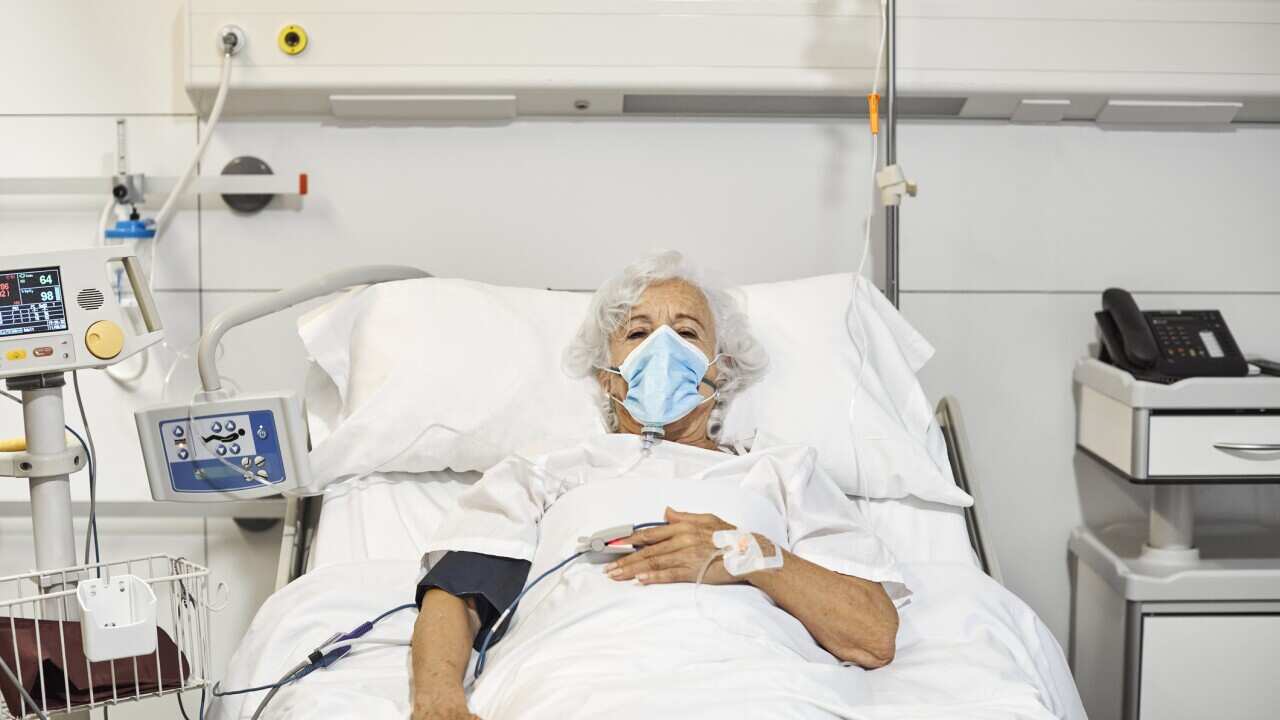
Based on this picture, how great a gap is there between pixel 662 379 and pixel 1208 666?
1.22m

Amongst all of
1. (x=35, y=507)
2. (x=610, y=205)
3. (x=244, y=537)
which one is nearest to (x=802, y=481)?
(x=610, y=205)

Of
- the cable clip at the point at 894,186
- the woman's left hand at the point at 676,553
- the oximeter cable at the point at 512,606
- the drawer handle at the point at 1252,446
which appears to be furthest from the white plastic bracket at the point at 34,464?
the drawer handle at the point at 1252,446

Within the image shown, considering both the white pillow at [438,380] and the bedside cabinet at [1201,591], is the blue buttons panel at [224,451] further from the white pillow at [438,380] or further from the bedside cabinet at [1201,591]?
the bedside cabinet at [1201,591]

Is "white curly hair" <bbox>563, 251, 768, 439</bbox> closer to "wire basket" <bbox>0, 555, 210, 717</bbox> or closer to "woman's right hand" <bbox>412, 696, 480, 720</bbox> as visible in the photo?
"woman's right hand" <bbox>412, 696, 480, 720</bbox>

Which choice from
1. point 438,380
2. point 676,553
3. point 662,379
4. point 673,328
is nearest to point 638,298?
point 673,328

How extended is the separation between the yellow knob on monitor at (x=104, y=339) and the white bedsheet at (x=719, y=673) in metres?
0.48

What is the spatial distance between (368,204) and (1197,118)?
1.81 meters

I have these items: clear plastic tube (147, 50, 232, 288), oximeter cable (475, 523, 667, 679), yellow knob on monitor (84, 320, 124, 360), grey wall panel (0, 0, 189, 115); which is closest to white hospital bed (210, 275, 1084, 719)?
oximeter cable (475, 523, 667, 679)

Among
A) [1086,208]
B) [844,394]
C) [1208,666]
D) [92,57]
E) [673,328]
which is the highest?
[92,57]

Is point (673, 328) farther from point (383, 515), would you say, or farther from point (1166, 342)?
point (1166, 342)

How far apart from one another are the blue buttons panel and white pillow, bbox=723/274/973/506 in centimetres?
81

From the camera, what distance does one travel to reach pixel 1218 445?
209cm

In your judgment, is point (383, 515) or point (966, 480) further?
point (966, 480)

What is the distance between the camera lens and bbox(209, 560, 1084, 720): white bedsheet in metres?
1.33
